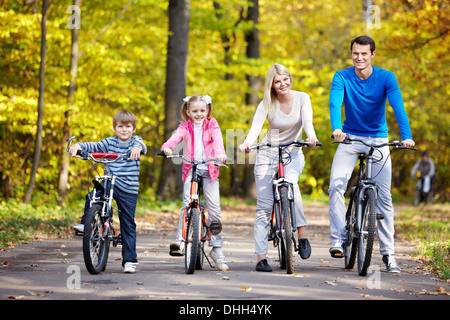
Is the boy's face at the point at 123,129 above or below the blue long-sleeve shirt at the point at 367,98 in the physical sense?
below

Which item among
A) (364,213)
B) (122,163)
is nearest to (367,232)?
(364,213)

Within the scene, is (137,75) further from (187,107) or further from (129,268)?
(129,268)

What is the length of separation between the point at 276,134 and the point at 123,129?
1.60 metres

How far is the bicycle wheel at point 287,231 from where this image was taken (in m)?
7.14

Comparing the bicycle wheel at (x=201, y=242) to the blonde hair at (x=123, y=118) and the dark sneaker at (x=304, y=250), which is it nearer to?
the dark sneaker at (x=304, y=250)

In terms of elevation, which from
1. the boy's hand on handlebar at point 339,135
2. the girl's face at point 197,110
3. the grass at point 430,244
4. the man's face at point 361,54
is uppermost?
the man's face at point 361,54

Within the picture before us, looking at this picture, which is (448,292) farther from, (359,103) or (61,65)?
(61,65)

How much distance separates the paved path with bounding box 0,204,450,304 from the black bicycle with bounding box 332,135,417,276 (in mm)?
240

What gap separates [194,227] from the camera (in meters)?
7.22

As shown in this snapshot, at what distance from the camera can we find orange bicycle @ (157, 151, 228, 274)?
23.6 feet

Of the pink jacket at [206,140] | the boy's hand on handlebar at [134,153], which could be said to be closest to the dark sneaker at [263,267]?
the pink jacket at [206,140]

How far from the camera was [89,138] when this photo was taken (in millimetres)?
17031

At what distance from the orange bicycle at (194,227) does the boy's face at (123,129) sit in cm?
41

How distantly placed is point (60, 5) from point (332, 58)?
1813 cm
